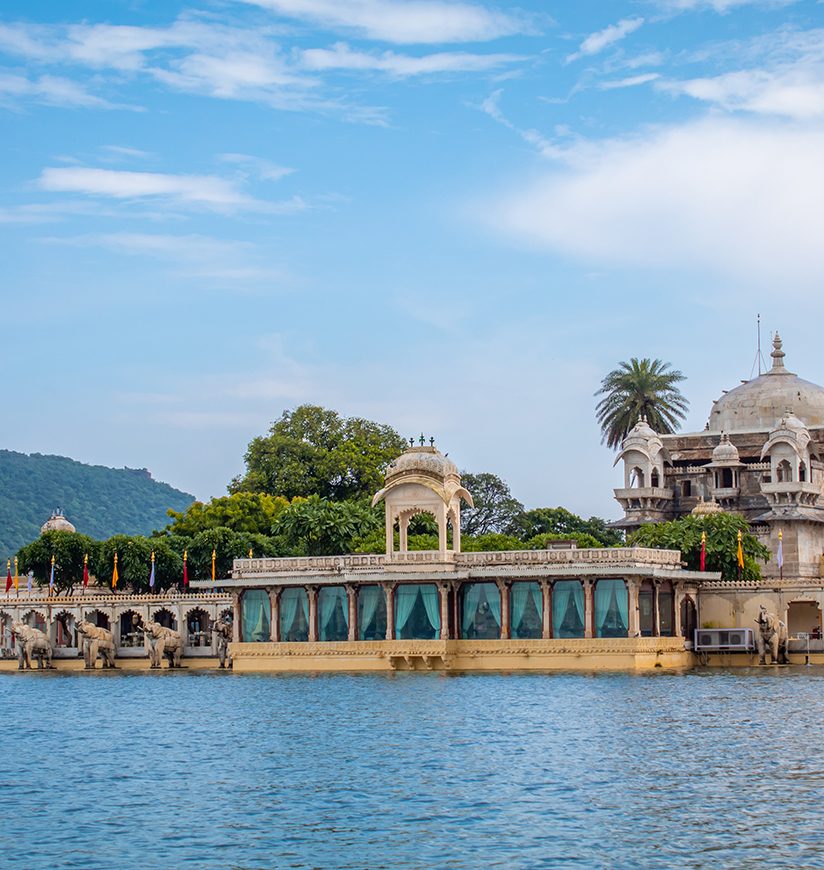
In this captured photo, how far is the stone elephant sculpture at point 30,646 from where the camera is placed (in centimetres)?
8575

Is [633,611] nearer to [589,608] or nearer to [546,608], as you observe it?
[589,608]

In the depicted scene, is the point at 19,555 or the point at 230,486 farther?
the point at 230,486

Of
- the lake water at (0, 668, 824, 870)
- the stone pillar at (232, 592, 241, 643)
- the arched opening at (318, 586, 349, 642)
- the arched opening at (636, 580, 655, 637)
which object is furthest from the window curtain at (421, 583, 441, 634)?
the lake water at (0, 668, 824, 870)

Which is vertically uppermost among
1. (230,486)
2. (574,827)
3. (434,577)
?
(230,486)

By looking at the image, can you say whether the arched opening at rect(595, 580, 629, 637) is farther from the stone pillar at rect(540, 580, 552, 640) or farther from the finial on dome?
the finial on dome

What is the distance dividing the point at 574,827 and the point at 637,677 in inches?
1393

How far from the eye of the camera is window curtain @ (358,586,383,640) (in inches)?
2936

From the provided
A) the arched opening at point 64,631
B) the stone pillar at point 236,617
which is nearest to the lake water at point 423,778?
the stone pillar at point 236,617

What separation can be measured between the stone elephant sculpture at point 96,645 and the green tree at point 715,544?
25781 millimetres

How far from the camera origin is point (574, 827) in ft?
106

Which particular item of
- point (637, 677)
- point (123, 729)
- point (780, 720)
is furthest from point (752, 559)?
point (123, 729)

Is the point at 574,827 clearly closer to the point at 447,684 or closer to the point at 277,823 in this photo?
the point at 277,823

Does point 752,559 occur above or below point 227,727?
above

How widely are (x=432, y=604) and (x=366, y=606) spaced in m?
3.11
